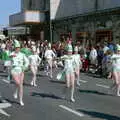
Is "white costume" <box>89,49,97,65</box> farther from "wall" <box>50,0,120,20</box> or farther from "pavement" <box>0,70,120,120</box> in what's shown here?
"wall" <box>50,0,120,20</box>

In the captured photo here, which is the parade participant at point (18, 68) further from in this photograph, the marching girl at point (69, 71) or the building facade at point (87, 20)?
the building facade at point (87, 20)

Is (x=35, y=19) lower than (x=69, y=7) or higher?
lower

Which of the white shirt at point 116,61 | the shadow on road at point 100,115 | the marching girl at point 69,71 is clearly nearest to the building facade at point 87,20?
the white shirt at point 116,61

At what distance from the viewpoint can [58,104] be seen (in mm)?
14820


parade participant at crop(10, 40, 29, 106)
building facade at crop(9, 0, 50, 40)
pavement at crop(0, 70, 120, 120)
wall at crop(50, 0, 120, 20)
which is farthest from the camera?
building facade at crop(9, 0, 50, 40)

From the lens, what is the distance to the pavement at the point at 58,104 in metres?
12.7

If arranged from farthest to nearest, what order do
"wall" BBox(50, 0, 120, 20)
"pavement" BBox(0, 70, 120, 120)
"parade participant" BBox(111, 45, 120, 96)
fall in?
1. "wall" BBox(50, 0, 120, 20)
2. "parade participant" BBox(111, 45, 120, 96)
3. "pavement" BBox(0, 70, 120, 120)

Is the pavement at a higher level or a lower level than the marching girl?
lower

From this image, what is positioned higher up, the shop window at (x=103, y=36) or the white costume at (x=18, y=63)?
the shop window at (x=103, y=36)

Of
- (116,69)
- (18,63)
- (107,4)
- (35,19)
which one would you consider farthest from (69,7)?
(18,63)

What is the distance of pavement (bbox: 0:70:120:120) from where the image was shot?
1273 centimetres

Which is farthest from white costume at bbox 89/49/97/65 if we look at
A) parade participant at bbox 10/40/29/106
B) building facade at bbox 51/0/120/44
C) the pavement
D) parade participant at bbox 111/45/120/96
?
parade participant at bbox 10/40/29/106

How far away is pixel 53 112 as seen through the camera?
1329 centimetres

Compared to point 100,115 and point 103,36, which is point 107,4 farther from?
point 100,115
